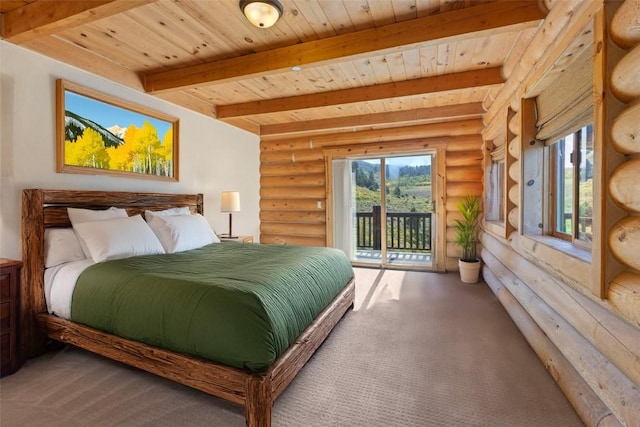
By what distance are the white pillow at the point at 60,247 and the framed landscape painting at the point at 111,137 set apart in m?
0.57

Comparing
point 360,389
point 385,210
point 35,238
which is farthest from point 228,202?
point 360,389

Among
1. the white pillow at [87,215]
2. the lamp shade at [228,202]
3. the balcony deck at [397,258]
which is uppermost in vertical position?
the lamp shade at [228,202]

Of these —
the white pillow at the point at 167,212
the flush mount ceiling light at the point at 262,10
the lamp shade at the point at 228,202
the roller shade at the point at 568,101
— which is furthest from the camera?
the lamp shade at the point at 228,202

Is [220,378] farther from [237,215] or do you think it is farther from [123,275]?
[237,215]

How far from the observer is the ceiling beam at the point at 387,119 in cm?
421

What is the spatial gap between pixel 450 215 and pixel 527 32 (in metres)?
2.80

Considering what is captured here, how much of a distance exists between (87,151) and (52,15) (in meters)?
1.16

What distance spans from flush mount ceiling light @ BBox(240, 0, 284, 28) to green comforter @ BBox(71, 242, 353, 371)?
1.76m

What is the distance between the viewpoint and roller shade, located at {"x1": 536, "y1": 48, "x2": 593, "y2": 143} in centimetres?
179

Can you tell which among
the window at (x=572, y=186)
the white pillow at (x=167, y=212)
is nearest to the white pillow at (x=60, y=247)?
the white pillow at (x=167, y=212)

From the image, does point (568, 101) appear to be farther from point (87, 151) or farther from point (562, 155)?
point (87, 151)

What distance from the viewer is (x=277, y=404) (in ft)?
5.73

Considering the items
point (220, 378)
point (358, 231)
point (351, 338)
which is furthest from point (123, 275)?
point (358, 231)

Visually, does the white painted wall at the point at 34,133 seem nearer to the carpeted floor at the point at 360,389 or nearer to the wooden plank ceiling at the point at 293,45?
the wooden plank ceiling at the point at 293,45
